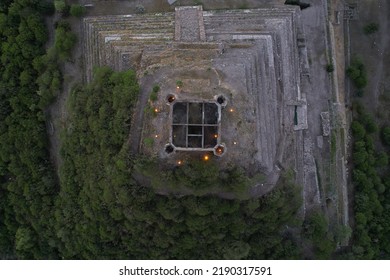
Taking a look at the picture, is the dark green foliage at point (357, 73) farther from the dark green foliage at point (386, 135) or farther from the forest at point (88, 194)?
the forest at point (88, 194)

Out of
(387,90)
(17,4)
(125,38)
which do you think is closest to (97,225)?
(125,38)

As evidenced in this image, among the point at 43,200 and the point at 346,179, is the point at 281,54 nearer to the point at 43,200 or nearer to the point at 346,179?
the point at 346,179

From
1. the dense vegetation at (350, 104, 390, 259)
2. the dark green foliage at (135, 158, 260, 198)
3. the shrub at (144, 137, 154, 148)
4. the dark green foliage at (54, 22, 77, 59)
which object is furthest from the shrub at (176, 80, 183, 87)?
the dense vegetation at (350, 104, 390, 259)

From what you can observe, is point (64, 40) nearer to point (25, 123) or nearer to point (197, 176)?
point (25, 123)

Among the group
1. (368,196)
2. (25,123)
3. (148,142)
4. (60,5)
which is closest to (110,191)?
(148,142)

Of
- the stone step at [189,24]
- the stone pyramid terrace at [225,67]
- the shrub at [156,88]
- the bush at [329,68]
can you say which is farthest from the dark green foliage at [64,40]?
the bush at [329,68]

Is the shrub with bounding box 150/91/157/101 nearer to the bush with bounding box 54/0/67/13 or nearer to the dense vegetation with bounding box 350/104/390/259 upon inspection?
the bush with bounding box 54/0/67/13

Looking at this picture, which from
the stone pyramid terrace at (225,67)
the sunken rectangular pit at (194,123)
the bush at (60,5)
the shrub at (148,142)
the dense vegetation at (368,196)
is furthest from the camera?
the dense vegetation at (368,196)
